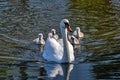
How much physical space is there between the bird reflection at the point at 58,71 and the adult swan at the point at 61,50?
0.92 feet

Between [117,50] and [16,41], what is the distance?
3535mm

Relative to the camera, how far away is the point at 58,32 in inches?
805

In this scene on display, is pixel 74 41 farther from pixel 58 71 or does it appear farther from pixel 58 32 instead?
pixel 58 71

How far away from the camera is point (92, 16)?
22156 millimetres

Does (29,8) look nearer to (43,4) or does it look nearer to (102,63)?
(43,4)

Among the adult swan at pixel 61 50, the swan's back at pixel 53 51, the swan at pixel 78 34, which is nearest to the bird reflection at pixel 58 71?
the adult swan at pixel 61 50

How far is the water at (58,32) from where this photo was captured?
15.8m

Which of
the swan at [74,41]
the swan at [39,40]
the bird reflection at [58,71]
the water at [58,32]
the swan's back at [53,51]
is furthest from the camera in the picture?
the swan at [74,41]

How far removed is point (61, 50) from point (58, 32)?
3.22 metres

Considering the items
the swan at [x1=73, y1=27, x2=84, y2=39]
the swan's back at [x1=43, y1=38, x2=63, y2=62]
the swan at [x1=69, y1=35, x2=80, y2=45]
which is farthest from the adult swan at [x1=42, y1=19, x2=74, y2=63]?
the swan at [x1=73, y1=27, x2=84, y2=39]

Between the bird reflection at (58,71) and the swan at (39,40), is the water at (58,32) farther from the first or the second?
the swan at (39,40)

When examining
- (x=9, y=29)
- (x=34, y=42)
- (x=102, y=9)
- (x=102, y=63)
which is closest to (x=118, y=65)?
(x=102, y=63)

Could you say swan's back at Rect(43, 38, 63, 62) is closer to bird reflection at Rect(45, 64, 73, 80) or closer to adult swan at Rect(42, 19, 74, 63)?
adult swan at Rect(42, 19, 74, 63)

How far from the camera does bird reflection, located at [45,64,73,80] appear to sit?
15574mm
